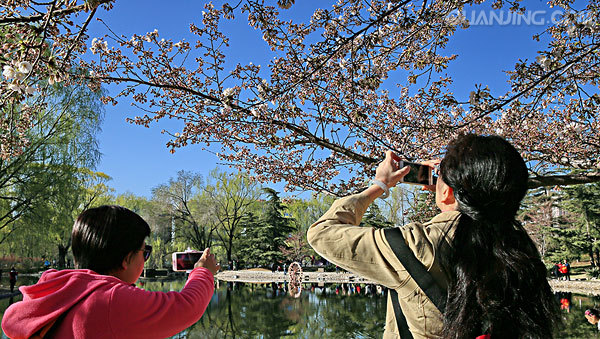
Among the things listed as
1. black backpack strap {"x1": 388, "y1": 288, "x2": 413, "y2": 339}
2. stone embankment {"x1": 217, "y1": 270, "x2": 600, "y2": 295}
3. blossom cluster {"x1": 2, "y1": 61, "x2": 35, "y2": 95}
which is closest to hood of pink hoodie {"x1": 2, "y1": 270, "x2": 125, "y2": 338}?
black backpack strap {"x1": 388, "y1": 288, "x2": 413, "y2": 339}

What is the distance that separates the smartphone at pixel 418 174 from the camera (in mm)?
1274

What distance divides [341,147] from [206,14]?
6.59ft

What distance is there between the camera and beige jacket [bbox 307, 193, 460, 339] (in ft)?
3.32

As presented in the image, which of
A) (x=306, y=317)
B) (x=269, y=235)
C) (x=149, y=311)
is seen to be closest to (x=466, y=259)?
(x=149, y=311)

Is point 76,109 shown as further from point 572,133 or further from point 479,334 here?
point 479,334

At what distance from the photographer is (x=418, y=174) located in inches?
50.5

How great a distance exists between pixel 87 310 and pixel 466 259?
99 centimetres

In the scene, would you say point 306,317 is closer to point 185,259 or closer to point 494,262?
point 185,259

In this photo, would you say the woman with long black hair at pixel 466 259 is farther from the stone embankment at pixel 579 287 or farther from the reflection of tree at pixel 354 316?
the stone embankment at pixel 579 287

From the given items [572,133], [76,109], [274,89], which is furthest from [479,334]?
[76,109]

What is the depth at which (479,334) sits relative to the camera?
97 centimetres

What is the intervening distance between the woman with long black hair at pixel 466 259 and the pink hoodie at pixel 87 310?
527 millimetres

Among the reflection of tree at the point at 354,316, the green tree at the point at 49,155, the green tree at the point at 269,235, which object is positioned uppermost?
the green tree at the point at 49,155

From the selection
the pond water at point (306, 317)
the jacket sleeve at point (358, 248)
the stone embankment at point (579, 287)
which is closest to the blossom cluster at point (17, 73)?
the jacket sleeve at point (358, 248)
